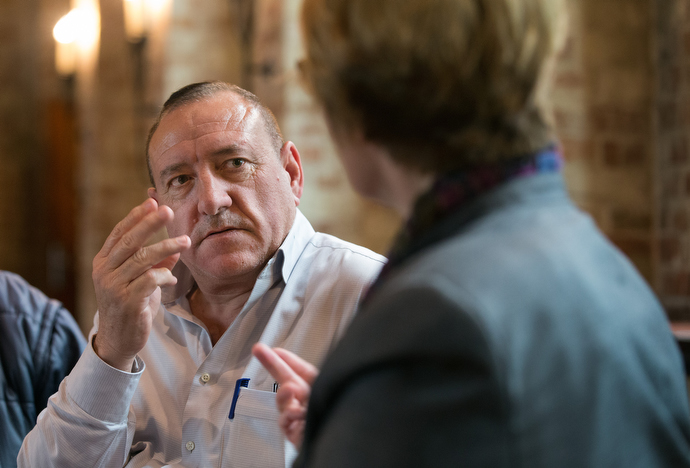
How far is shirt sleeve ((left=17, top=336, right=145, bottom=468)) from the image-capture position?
138 cm

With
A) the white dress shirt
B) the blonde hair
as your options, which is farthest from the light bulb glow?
the blonde hair

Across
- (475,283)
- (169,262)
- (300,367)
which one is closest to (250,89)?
(169,262)

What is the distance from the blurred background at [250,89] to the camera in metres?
2.90

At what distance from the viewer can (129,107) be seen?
5.36 m

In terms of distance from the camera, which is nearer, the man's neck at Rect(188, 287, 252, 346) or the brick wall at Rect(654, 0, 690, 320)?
the man's neck at Rect(188, 287, 252, 346)

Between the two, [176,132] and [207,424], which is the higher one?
[176,132]

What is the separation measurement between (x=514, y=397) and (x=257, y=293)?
1.03 meters

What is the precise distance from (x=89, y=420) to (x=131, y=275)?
0.35m

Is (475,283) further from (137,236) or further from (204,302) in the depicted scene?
(204,302)

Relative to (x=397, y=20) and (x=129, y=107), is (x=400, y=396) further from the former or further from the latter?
(x=129, y=107)

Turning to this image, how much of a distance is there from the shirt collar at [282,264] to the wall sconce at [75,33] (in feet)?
15.8

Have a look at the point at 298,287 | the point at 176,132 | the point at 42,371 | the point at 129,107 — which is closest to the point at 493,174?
the point at 298,287

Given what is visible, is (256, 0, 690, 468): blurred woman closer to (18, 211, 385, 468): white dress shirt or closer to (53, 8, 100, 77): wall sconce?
(18, 211, 385, 468): white dress shirt

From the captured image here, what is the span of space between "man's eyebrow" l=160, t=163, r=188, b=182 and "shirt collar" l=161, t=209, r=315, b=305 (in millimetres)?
269
